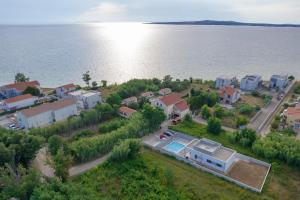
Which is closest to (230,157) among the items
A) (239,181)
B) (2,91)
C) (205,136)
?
(239,181)

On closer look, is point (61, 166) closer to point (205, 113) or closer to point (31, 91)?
point (205, 113)

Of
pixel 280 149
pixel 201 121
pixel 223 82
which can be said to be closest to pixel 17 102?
pixel 201 121

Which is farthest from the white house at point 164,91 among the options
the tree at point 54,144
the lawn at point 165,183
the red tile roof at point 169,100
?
the tree at point 54,144

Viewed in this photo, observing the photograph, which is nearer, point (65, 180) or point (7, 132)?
point (65, 180)

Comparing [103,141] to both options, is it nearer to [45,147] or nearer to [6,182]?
[45,147]

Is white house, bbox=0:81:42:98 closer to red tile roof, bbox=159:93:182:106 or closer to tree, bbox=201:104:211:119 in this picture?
red tile roof, bbox=159:93:182:106

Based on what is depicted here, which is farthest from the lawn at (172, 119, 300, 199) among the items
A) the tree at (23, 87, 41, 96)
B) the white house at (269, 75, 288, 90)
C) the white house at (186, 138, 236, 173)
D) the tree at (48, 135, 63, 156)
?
the tree at (23, 87, 41, 96)
